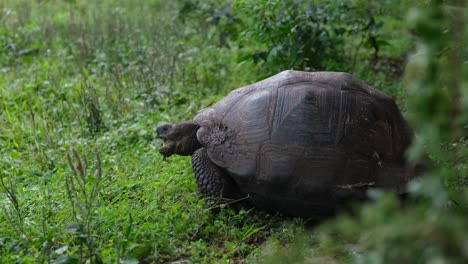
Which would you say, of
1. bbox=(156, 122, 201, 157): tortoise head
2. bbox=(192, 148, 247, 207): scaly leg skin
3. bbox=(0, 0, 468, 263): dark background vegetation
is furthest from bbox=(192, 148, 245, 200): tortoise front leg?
bbox=(156, 122, 201, 157): tortoise head

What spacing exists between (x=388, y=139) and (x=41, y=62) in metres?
5.25

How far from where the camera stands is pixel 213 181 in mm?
4246

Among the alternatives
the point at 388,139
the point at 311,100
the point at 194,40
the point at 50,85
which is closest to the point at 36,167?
the point at 50,85

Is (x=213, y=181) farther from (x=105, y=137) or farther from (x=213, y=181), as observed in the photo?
(x=105, y=137)

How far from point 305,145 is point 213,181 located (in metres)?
0.72

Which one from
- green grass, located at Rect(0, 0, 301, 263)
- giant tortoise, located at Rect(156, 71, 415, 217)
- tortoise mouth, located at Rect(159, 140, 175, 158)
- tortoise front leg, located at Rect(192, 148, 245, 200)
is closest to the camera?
green grass, located at Rect(0, 0, 301, 263)

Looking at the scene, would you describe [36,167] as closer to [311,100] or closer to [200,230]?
[200,230]

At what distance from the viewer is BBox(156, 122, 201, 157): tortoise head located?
464 cm

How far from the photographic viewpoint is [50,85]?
6996mm

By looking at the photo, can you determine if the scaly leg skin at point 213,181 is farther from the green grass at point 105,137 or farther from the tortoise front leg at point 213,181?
the green grass at point 105,137

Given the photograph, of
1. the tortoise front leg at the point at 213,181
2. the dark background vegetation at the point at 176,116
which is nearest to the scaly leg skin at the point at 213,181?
the tortoise front leg at the point at 213,181

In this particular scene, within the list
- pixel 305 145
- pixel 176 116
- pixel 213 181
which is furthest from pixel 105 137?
pixel 305 145

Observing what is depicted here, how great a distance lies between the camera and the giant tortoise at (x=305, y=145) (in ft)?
12.7

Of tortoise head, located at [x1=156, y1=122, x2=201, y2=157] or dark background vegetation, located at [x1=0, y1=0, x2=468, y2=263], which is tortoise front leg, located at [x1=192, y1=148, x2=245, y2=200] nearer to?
dark background vegetation, located at [x1=0, y1=0, x2=468, y2=263]
